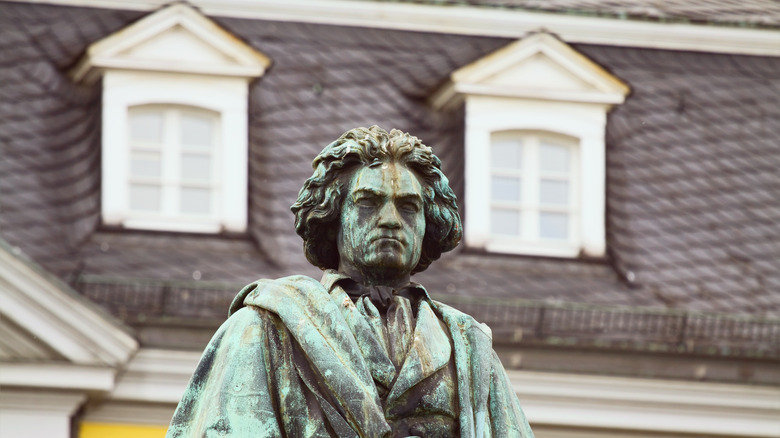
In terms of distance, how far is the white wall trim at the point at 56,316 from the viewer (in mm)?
34281

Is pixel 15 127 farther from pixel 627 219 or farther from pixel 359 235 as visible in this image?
pixel 359 235

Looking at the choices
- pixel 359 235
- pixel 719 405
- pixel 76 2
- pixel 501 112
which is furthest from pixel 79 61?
pixel 359 235

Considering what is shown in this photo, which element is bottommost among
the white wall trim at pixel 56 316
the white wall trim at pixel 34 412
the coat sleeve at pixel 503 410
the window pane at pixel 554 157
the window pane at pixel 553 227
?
the white wall trim at pixel 34 412

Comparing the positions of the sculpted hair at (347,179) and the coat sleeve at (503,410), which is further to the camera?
the sculpted hair at (347,179)

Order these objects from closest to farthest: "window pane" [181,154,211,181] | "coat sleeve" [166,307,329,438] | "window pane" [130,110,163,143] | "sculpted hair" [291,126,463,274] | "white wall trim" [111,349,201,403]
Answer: "coat sleeve" [166,307,329,438]
"sculpted hair" [291,126,463,274]
"white wall trim" [111,349,201,403]
"window pane" [130,110,163,143]
"window pane" [181,154,211,181]

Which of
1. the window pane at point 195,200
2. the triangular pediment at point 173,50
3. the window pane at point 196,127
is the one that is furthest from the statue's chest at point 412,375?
the window pane at point 195,200

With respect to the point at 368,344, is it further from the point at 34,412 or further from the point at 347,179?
the point at 34,412

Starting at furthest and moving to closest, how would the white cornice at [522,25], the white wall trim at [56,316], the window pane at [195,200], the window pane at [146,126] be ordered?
the white cornice at [522,25] < the window pane at [195,200] < the window pane at [146,126] < the white wall trim at [56,316]

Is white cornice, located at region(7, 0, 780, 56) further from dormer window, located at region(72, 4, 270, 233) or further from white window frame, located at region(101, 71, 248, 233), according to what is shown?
white window frame, located at region(101, 71, 248, 233)

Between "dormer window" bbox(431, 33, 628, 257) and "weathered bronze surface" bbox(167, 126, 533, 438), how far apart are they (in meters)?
27.2

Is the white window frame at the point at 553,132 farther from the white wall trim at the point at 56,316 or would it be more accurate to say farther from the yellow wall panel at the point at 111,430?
the white wall trim at the point at 56,316

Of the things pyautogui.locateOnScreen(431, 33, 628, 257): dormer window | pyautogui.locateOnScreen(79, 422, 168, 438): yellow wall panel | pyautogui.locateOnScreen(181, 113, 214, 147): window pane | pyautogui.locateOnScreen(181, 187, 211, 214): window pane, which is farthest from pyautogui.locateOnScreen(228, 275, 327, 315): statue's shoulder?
pyautogui.locateOnScreen(431, 33, 628, 257): dormer window

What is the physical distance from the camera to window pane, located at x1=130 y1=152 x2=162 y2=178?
3566 centimetres

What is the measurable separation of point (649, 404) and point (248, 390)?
27.8 meters
